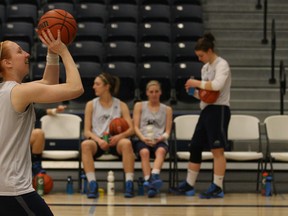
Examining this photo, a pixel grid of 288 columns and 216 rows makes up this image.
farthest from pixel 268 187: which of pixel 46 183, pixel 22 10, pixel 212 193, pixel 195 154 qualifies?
pixel 22 10

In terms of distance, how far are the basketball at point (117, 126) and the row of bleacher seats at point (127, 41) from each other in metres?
1.51

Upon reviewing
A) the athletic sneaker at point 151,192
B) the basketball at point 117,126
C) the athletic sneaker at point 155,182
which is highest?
the basketball at point 117,126

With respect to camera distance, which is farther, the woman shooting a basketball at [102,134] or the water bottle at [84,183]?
the water bottle at [84,183]

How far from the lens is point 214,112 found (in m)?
7.07

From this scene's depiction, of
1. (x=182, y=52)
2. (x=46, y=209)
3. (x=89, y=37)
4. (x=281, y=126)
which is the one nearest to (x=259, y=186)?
(x=281, y=126)

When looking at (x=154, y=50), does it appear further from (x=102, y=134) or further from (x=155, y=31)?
(x=102, y=134)

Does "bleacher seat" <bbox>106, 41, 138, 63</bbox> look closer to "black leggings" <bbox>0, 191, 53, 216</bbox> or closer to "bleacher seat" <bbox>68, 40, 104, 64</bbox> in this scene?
"bleacher seat" <bbox>68, 40, 104, 64</bbox>

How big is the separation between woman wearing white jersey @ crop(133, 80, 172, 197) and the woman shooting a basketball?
138mm

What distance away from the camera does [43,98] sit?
296 cm

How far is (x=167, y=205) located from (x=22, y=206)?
382cm

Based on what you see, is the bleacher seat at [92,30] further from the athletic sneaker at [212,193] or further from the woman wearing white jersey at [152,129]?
the athletic sneaker at [212,193]

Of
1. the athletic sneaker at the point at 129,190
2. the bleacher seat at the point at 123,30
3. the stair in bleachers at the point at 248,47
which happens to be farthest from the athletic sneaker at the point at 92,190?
the bleacher seat at the point at 123,30

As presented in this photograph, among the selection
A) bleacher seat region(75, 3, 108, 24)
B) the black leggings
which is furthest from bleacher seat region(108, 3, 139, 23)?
the black leggings

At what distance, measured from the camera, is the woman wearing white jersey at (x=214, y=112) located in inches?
278
